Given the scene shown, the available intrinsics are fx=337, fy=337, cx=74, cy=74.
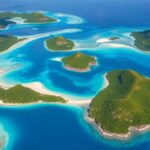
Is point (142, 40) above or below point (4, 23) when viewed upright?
above

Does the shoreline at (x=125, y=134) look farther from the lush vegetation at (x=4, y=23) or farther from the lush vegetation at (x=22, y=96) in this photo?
the lush vegetation at (x=4, y=23)

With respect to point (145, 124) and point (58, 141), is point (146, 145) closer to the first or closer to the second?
point (145, 124)

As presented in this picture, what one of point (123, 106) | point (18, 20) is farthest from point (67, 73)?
point (18, 20)

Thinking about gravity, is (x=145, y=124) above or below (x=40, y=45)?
above

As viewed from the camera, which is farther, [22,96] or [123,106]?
[22,96]

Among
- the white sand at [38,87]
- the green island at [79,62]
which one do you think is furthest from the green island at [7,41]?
the white sand at [38,87]

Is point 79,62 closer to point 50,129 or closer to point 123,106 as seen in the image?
point 123,106

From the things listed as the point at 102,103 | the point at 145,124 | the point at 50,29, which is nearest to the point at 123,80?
the point at 102,103
